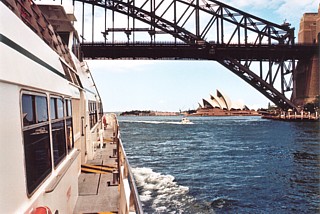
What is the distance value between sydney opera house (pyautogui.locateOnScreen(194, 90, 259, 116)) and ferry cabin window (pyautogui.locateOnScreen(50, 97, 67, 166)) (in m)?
121

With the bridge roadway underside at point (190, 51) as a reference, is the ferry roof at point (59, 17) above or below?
below

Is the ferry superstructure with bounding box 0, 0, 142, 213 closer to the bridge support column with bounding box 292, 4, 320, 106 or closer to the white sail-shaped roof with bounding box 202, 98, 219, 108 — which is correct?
the bridge support column with bounding box 292, 4, 320, 106

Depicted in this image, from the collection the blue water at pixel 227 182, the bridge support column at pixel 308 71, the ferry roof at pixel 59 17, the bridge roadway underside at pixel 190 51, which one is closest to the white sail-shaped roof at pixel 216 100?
the bridge support column at pixel 308 71

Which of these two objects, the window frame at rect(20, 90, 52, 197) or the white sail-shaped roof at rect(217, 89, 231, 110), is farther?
the white sail-shaped roof at rect(217, 89, 231, 110)

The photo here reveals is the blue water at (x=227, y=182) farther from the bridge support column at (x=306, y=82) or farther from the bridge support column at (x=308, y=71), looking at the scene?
the bridge support column at (x=308, y=71)

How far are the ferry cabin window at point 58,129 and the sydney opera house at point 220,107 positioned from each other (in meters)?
121

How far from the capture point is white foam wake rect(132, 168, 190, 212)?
1161 cm

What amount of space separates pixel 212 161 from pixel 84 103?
14.2 meters

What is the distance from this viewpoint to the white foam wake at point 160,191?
38.1ft

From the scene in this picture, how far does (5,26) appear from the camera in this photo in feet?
7.34

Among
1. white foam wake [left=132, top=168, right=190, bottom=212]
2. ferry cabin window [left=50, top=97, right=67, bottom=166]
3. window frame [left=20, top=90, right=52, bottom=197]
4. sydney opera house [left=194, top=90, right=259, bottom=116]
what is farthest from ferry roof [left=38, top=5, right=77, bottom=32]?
sydney opera house [left=194, top=90, right=259, bottom=116]

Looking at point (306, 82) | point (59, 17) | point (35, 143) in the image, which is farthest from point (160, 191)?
point (306, 82)

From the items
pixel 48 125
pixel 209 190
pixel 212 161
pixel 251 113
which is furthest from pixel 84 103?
pixel 251 113

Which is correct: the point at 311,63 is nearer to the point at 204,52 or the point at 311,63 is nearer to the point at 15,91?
the point at 204,52
